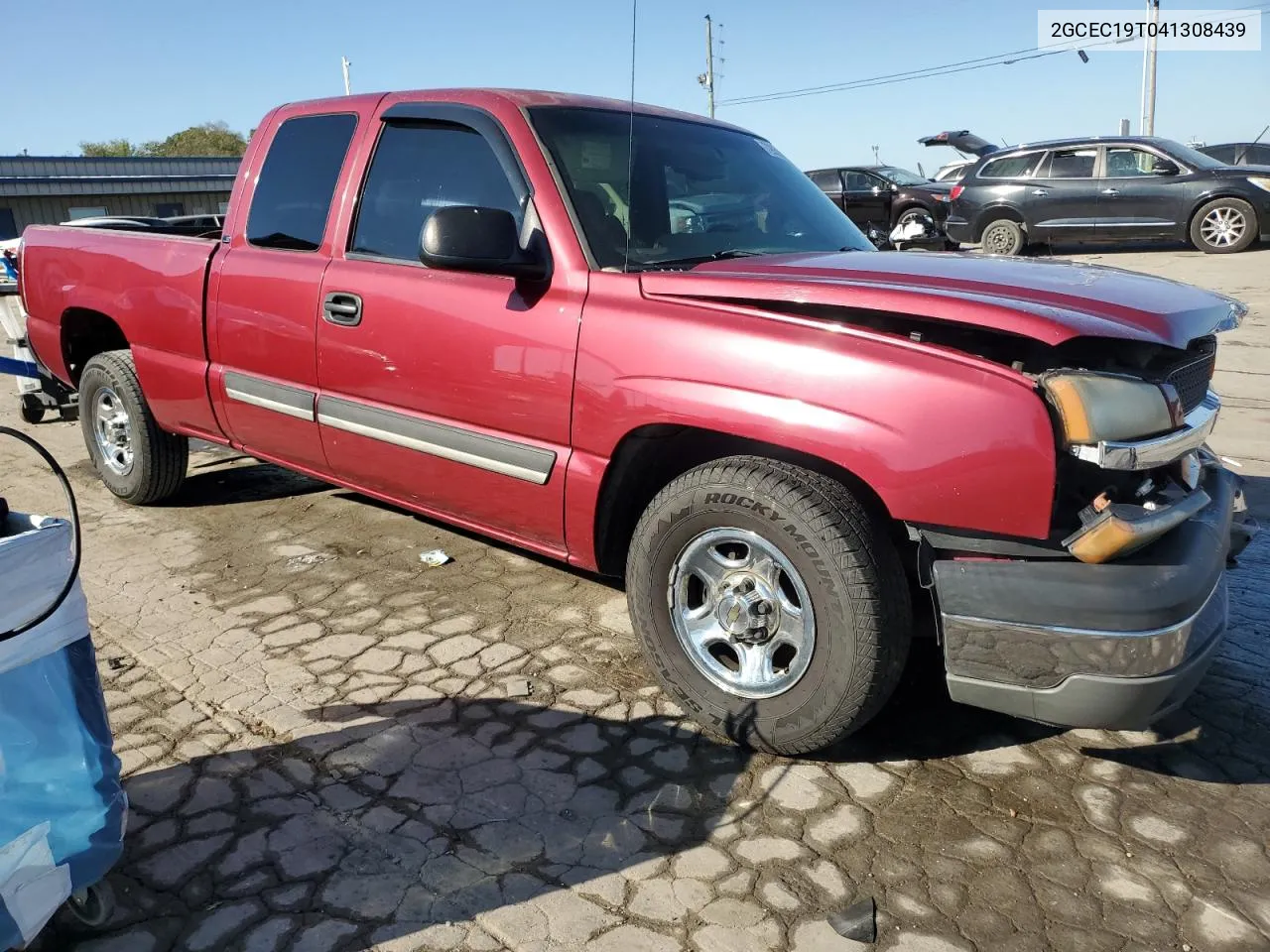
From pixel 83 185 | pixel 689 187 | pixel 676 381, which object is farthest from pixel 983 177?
pixel 83 185

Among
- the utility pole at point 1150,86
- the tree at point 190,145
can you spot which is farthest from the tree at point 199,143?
the utility pole at point 1150,86

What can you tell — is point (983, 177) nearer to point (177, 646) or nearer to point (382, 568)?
point (382, 568)

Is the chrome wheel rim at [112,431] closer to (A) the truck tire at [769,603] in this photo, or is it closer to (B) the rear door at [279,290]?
(B) the rear door at [279,290]

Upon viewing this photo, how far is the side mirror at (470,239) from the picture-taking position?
300 cm

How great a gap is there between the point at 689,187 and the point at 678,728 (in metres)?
1.92

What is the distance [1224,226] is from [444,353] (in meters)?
13.9

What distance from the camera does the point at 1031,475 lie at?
229 cm

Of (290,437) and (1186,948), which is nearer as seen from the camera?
(1186,948)

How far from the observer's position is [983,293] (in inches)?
101

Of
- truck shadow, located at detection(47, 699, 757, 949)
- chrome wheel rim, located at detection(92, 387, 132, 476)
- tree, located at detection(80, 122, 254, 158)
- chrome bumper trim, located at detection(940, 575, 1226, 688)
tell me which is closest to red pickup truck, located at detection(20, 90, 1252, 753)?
chrome bumper trim, located at detection(940, 575, 1226, 688)

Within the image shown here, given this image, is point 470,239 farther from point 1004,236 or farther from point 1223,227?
point 1223,227

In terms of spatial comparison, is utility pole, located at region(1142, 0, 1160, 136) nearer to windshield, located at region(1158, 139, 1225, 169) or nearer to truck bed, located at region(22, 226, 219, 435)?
windshield, located at region(1158, 139, 1225, 169)

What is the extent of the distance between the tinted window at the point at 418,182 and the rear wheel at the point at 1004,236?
510 inches

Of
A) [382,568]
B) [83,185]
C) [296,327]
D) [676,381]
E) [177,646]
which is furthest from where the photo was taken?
[83,185]
